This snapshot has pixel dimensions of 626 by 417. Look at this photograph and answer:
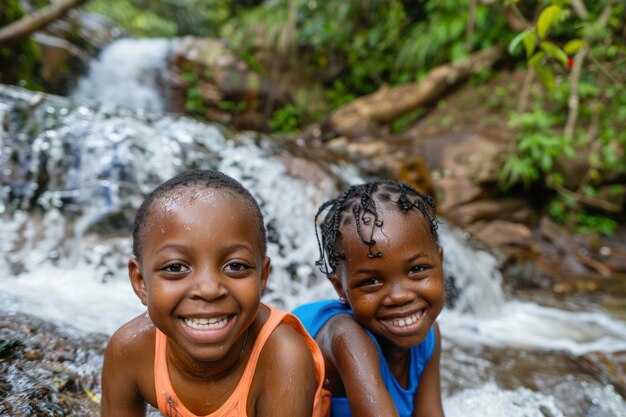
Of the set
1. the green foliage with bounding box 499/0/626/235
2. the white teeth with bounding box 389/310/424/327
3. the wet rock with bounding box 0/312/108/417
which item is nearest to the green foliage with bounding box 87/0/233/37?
the green foliage with bounding box 499/0/626/235

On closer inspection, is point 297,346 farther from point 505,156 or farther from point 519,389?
point 505,156

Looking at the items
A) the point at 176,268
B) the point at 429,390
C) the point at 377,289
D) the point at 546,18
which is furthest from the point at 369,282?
the point at 546,18

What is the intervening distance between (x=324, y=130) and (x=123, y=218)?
4907 millimetres

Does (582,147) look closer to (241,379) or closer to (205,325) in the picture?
(241,379)

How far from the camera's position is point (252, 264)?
4.29 feet

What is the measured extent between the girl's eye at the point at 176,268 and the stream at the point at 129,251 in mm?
823

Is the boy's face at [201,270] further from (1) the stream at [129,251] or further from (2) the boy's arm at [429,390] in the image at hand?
(2) the boy's arm at [429,390]

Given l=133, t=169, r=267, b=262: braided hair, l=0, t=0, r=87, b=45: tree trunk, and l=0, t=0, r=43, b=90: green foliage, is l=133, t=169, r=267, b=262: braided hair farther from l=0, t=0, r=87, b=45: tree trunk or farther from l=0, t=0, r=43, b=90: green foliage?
l=0, t=0, r=43, b=90: green foliage

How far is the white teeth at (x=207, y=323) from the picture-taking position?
1276 millimetres

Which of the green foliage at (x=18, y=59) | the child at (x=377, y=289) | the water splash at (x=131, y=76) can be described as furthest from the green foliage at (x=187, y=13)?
the child at (x=377, y=289)

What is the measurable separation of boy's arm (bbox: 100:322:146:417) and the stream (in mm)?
305

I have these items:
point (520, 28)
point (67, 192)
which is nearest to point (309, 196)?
point (67, 192)

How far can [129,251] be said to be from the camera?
3641 millimetres

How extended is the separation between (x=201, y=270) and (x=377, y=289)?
661 mm
